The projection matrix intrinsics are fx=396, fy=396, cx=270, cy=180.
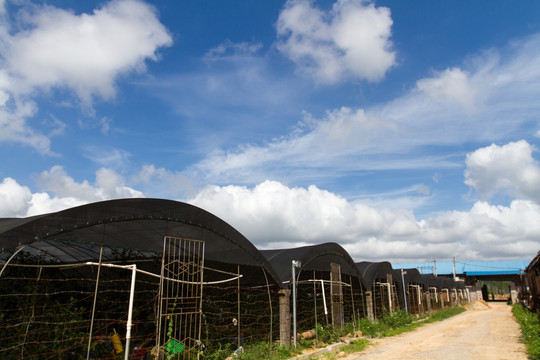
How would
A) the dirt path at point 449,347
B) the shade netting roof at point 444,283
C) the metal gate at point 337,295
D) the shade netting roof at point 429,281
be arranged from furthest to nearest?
the shade netting roof at point 444,283 → the shade netting roof at point 429,281 → the metal gate at point 337,295 → the dirt path at point 449,347

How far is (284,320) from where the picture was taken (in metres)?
11.7

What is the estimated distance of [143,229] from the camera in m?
8.49

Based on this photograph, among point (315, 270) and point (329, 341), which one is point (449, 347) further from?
point (315, 270)

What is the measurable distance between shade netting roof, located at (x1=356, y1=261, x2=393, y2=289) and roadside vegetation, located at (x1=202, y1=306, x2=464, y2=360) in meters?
1.99

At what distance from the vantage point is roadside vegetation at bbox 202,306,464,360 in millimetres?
9872

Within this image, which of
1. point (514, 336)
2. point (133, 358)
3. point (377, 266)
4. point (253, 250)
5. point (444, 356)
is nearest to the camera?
point (133, 358)

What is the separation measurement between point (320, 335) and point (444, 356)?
4.20 meters

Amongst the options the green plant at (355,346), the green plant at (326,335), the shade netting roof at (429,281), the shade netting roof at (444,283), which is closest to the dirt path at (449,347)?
the green plant at (355,346)

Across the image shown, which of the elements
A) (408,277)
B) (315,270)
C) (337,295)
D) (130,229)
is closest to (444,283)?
(408,277)

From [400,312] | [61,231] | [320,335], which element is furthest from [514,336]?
[61,231]

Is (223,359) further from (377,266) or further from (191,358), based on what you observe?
(377,266)

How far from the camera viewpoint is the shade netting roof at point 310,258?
541 inches

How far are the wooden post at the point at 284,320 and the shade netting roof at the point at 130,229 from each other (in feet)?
3.39

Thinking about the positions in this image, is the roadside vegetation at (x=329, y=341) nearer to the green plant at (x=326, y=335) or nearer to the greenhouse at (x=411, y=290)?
the green plant at (x=326, y=335)
